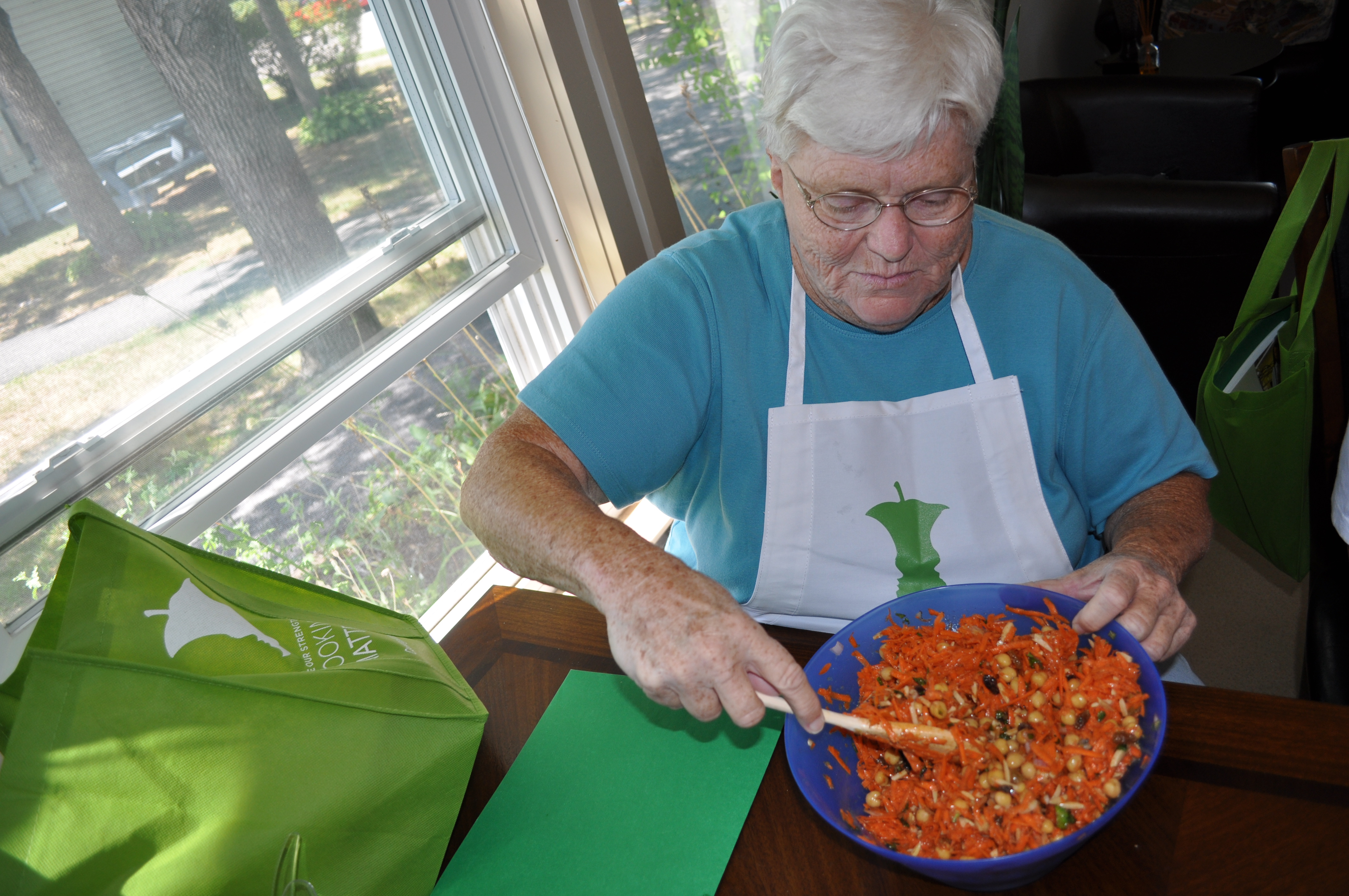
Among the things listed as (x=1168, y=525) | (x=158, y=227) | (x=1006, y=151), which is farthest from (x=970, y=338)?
(x=158, y=227)

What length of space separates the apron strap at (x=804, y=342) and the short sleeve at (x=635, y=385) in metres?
0.11

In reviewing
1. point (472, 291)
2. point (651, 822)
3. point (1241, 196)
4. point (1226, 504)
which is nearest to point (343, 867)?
point (651, 822)

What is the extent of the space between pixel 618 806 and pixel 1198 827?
54cm

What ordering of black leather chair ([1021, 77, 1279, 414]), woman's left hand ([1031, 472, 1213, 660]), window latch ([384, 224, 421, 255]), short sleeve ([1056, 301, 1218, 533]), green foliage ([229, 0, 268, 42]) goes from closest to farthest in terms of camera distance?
woman's left hand ([1031, 472, 1213, 660]), short sleeve ([1056, 301, 1218, 533]), green foliage ([229, 0, 268, 42]), window latch ([384, 224, 421, 255]), black leather chair ([1021, 77, 1279, 414])

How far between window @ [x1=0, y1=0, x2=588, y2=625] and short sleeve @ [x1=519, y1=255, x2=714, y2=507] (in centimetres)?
59

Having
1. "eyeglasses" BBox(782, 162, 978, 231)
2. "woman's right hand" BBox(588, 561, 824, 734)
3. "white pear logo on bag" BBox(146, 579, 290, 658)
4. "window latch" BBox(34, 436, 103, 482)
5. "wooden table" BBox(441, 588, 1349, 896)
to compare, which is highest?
"eyeglasses" BBox(782, 162, 978, 231)

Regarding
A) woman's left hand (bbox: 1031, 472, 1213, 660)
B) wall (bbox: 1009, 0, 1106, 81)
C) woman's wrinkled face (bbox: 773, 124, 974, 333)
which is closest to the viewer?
woman's left hand (bbox: 1031, 472, 1213, 660)

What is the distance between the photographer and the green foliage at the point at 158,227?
128 cm

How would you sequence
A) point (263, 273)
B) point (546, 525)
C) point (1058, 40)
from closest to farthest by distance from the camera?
point (546, 525), point (263, 273), point (1058, 40)

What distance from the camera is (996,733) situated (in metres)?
0.83

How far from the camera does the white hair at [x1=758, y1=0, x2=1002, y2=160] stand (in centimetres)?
96

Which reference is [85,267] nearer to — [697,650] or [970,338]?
[697,650]

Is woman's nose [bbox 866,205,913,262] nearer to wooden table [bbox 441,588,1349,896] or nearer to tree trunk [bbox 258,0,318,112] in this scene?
wooden table [bbox 441,588,1349,896]

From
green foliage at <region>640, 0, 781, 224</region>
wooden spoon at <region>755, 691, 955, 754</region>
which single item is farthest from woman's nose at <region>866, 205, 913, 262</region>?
green foliage at <region>640, 0, 781, 224</region>
